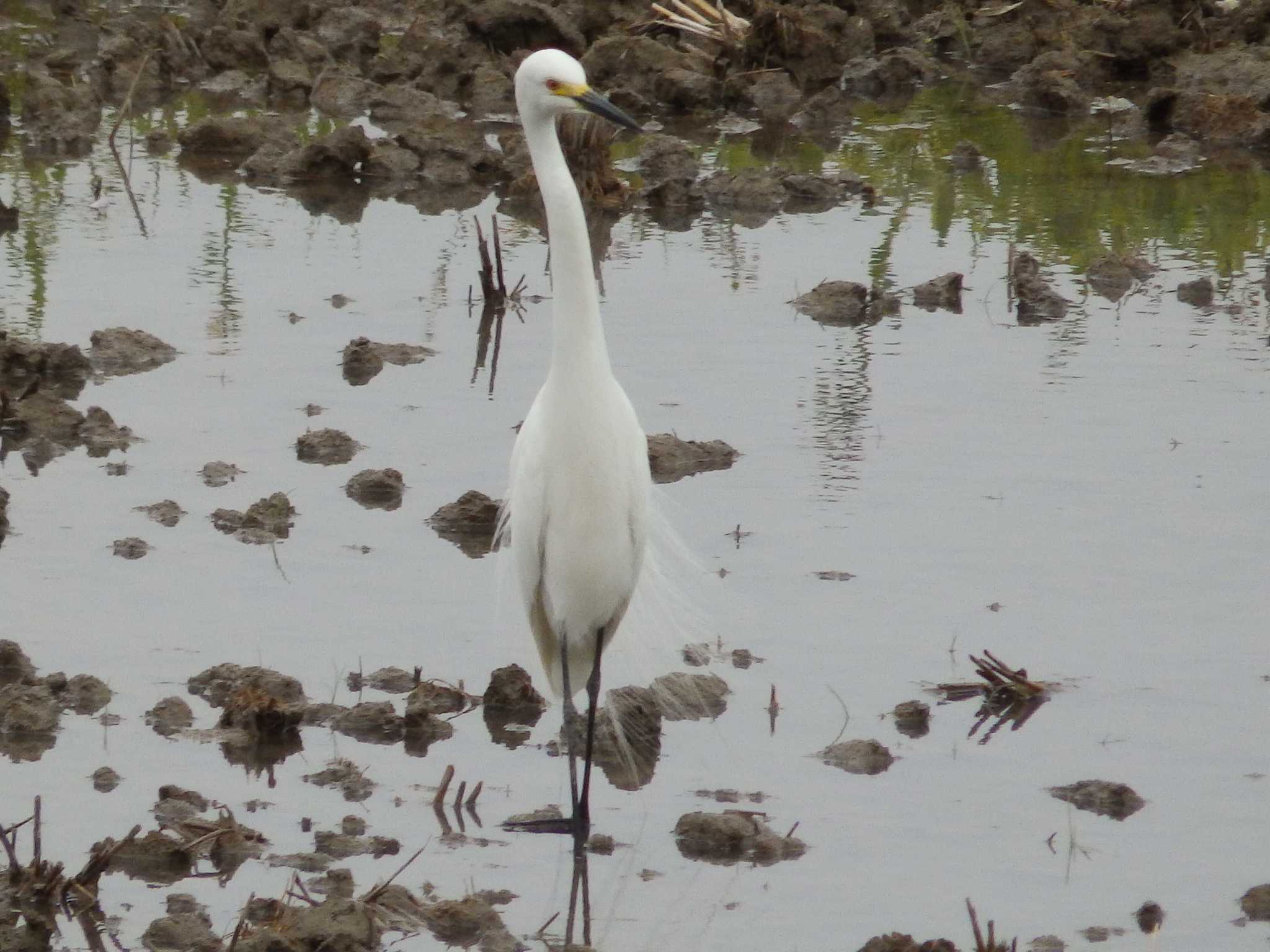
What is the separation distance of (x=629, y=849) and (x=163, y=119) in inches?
431

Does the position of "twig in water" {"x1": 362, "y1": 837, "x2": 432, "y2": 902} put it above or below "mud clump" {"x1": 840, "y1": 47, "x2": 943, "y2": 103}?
below

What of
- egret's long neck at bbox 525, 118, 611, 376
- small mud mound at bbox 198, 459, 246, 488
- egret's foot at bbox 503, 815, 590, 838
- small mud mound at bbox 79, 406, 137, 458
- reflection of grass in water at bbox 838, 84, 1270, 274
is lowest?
egret's foot at bbox 503, 815, 590, 838

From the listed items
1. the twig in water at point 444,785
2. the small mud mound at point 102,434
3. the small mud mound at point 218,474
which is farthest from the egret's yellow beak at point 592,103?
the small mud mound at point 102,434

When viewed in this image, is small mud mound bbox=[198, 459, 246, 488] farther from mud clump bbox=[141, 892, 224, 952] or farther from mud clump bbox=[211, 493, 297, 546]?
mud clump bbox=[141, 892, 224, 952]

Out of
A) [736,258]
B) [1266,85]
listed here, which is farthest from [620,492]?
[1266,85]

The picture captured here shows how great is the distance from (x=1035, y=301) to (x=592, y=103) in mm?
5362

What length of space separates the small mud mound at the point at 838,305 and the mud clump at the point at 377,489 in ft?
10.1

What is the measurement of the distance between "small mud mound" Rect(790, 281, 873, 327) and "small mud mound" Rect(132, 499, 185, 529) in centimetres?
379

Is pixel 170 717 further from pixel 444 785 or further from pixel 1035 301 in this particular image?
pixel 1035 301

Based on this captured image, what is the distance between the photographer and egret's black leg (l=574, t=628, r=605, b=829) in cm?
512

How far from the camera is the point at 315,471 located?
25.6 ft

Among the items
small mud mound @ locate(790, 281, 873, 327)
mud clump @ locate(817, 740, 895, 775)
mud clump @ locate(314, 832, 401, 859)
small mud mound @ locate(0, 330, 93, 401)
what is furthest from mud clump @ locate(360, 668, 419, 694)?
small mud mound @ locate(790, 281, 873, 327)

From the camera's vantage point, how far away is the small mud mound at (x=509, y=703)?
582 cm

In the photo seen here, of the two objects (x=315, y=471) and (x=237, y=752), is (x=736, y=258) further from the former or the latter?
(x=237, y=752)
